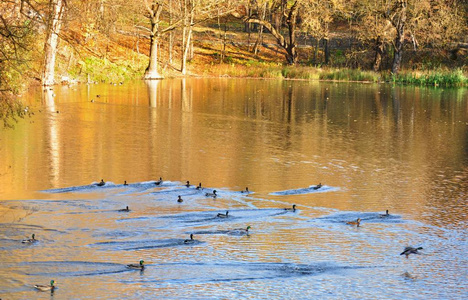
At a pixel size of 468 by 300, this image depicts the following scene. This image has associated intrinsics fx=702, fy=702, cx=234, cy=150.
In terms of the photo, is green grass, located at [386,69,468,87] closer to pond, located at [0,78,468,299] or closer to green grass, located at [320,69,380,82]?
green grass, located at [320,69,380,82]

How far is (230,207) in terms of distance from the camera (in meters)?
19.1

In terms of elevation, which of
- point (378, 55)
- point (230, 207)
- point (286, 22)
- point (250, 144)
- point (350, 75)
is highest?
point (286, 22)

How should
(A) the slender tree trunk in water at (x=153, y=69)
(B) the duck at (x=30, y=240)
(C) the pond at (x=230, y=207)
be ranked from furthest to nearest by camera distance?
(A) the slender tree trunk in water at (x=153, y=69) → (B) the duck at (x=30, y=240) → (C) the pond at (x=230, y=207)

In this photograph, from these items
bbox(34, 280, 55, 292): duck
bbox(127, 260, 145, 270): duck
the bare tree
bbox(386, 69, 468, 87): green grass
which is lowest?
bbox(34, 280, 55, 292): duck

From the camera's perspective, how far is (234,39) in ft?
283

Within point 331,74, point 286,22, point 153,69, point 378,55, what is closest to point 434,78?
point 378,55

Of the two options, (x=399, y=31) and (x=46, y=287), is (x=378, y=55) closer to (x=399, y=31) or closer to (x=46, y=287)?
(x=399, y=31)

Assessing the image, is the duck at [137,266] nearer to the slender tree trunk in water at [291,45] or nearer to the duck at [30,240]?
the duck at [30,240]

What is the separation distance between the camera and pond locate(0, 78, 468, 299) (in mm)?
13836

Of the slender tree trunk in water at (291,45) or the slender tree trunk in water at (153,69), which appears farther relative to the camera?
the slender tree trunk in water at (291,45)

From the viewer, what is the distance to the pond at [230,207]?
1384 cm

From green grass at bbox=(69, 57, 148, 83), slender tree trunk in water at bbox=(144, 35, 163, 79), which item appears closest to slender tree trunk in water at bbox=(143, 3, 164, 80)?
slender tree trunk in water at bbox=(144, 35, 163, 79)

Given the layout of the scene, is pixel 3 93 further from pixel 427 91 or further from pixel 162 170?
pixel 427 91

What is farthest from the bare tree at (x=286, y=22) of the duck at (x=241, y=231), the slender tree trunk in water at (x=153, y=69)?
the duck at (x=241, y=231)
